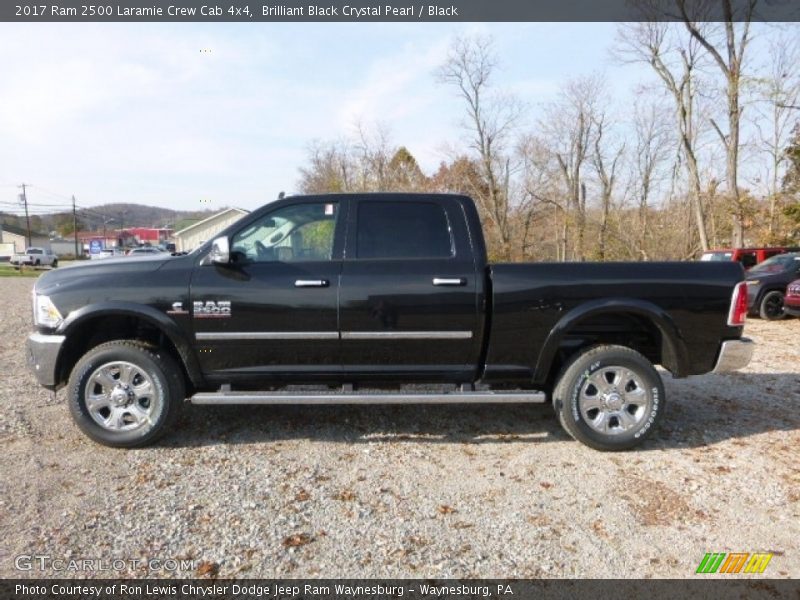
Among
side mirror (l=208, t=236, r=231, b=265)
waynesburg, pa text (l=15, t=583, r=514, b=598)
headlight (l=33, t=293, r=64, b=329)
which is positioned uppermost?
side mirror (l=208, t=236, r=231, b=265)

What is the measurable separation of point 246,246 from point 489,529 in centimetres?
275

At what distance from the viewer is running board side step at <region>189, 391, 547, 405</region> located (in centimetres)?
373

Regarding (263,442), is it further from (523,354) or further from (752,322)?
(752,322)

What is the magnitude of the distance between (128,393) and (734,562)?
13.7ft

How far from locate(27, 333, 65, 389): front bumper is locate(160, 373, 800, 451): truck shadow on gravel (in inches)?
40.2

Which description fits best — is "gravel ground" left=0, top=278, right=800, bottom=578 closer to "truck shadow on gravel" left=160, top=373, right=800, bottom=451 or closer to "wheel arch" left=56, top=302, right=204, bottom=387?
"truck shadow on gravel" left=160, top=373, right=800, bottom=451

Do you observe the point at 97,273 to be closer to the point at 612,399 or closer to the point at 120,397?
the point at 120,397

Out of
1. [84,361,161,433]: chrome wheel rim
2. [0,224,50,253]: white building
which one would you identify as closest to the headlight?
[84,361,161,433]: chrome wheel rim

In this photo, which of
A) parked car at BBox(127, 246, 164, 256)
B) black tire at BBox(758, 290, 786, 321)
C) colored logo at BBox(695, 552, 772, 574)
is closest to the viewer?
colored logo at BBox(695, 552, 772, 574)

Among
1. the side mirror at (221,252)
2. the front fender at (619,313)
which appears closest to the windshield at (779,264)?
the front fender at (619,313)

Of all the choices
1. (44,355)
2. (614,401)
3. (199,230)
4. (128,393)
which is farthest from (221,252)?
(199,230)

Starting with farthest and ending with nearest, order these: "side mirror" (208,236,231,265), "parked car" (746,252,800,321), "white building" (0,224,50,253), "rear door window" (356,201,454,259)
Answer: "white building" (0,224,50,253) < "parked car" (746,252,800,321) < "rear door window" (356,201,454,259) < "side mirror" (208,236,231,265)

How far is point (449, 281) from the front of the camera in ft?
12.5

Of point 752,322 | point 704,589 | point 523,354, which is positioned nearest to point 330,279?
point 523,354
